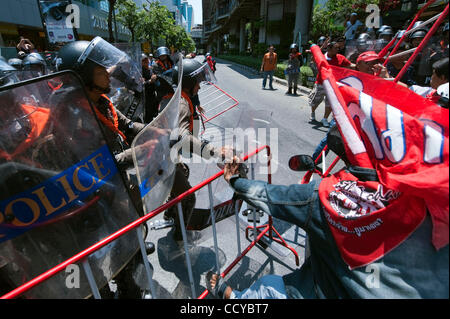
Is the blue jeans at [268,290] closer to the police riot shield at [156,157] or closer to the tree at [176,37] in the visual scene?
the police riot shield at [156,157]

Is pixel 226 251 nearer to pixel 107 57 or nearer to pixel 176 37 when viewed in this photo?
pixel 107 57

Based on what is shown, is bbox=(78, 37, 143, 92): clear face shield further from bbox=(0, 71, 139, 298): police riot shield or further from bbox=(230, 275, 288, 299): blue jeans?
bbox=(230, 275, 288, 299): blue jeans

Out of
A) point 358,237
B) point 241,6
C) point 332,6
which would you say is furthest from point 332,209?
point 241,6

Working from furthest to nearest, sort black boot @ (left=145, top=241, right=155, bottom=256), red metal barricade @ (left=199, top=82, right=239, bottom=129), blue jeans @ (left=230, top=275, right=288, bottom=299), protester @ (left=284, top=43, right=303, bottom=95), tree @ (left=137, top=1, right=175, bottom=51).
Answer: tree @ (left=137, top=1, right=175, bottom=51), protester @ (left=284, top=43, right=303, bottom=95), red metal barricade @ (left=199, top=82, right=239, bottom=129), black boot @ (left=145, top=241, right=155, bottom=256), blue jeans @ (left=230, top=275, right=288, bottom=299)

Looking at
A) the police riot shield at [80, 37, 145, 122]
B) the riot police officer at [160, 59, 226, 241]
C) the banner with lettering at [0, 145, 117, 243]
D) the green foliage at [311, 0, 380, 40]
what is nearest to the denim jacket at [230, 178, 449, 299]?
the riot police officer at [160, 59, 226, 241]

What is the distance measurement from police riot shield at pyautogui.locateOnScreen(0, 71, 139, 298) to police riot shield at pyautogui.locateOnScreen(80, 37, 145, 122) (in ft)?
3.62

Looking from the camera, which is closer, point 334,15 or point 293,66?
point 293,66

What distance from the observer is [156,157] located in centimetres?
134

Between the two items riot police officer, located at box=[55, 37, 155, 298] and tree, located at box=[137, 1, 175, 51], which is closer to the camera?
riot police officer, located at box=[55, 37, 155, 298]

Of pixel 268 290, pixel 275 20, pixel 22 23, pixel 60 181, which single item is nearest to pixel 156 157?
pixel 60 181

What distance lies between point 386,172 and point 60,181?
1.43 metres

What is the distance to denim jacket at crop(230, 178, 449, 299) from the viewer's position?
88 cm

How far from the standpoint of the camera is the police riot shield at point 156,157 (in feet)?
3.87

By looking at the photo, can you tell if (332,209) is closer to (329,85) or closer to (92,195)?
(329,85)
